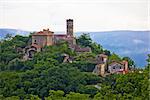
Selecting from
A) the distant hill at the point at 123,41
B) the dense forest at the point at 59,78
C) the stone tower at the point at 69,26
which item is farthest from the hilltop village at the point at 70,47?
the distant hill at the point at 123,41

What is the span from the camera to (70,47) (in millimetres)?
24078

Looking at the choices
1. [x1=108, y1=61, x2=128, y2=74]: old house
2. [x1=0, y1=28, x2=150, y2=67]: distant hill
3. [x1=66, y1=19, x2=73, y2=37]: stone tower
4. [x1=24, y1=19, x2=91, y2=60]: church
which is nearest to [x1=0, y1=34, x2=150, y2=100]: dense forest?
[x1=24, y1=19, x2=91, y2=60]: church

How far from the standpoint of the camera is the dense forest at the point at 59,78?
1277 cm

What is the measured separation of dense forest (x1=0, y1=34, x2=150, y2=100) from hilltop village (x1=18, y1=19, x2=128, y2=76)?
30 centimetres

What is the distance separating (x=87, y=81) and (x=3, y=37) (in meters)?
9.37

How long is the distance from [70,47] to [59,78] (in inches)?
218

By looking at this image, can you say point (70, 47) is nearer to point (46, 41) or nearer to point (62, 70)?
point (46, 41)

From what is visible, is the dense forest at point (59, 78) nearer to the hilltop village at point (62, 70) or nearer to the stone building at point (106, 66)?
the hilltop village at point (62, 70)

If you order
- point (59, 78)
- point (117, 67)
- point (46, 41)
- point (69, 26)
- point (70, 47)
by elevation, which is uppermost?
point (69, 26)

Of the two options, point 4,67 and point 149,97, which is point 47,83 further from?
point 149,97

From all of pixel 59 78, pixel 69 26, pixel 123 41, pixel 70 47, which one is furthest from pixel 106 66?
pixel 123 41

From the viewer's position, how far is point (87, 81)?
1908 cm

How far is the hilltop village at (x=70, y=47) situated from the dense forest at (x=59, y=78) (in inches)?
11.7

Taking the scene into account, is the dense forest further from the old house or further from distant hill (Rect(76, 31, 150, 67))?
distant hill (Rect(76, 31, 150, 67))
